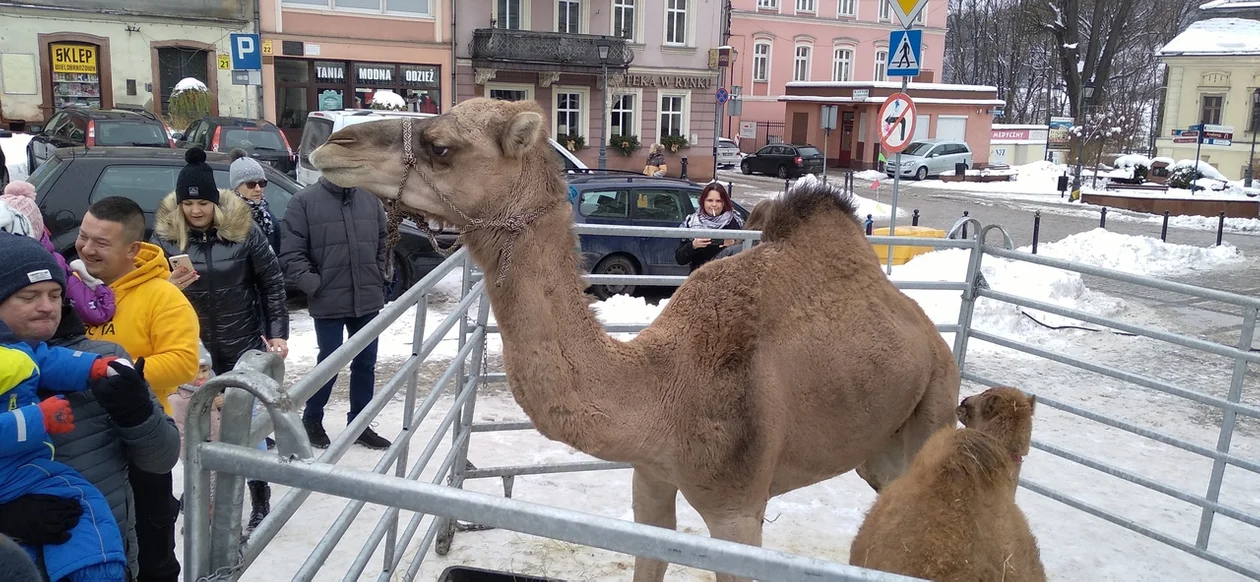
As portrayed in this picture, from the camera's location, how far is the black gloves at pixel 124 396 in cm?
260

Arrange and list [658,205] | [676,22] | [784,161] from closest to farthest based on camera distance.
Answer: [658,205] → [676,22] → [784,161]

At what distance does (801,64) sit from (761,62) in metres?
2.60

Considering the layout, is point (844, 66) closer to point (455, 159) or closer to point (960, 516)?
point (455, 159)

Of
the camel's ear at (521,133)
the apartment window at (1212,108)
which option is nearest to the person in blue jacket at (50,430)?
the camel's ear at (521,133)

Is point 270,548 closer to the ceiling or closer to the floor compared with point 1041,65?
closer to the floor

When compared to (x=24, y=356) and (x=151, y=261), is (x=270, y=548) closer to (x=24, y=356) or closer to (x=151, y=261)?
(x=151, y=261)

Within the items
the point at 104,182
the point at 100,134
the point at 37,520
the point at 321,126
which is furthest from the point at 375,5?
the point at 37,520

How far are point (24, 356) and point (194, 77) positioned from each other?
91.2 ft

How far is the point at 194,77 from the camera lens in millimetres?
27062

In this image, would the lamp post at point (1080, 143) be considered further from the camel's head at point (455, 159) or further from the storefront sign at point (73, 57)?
the camel's head at point (455, 159)

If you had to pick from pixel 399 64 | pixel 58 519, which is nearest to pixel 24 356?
pixel 58 519

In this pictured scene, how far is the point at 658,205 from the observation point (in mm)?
11695

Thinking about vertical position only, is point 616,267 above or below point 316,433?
above

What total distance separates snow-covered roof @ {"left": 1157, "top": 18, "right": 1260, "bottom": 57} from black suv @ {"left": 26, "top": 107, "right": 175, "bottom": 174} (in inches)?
1580
